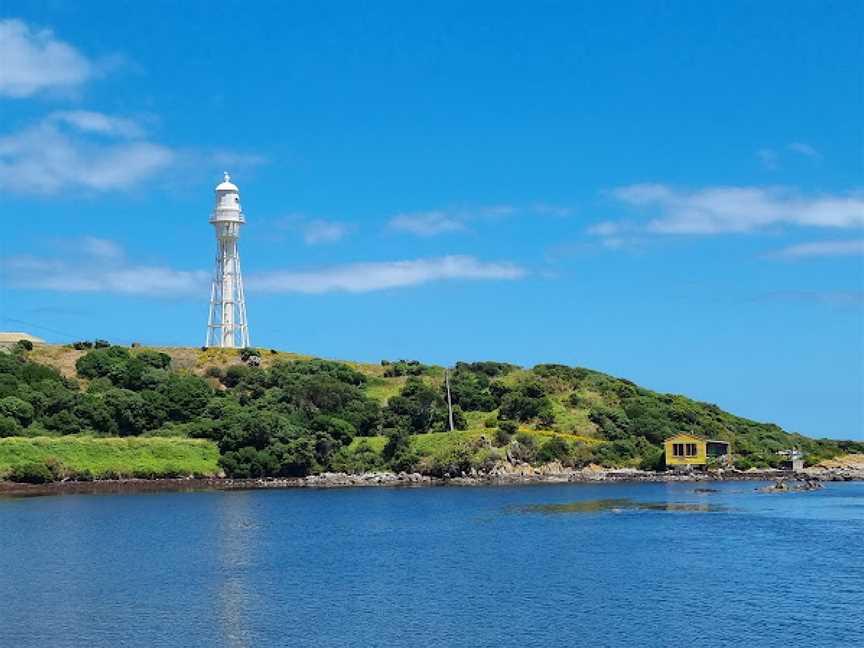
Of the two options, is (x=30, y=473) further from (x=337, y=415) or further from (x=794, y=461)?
(x=794, y=461)

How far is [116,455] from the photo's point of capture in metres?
111

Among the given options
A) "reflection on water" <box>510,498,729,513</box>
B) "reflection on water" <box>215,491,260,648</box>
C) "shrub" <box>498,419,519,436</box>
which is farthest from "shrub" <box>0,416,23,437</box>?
"reflection on water" <box>510,498,729,513</box>

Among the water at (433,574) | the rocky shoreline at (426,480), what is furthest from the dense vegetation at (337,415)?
the water at (433,574)

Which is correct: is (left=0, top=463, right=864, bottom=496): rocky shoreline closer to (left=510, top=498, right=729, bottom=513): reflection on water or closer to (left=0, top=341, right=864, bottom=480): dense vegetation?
(left=0, top=341, right=864, bottom=480): dense vegetation

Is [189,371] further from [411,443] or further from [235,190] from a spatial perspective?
[411,443]

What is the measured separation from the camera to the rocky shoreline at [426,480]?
4122 inches

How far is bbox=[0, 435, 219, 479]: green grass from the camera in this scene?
106 metres

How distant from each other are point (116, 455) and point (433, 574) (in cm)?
6806

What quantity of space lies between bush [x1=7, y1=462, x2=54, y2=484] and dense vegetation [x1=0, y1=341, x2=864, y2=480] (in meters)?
0.18

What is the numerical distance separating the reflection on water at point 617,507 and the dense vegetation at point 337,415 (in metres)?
31.0

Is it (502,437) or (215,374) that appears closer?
(502,437)

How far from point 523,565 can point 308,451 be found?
65.2 meters

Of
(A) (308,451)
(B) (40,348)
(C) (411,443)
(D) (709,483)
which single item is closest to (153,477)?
(A) (308,451)

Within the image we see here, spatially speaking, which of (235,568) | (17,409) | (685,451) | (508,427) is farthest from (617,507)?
(17,409)
